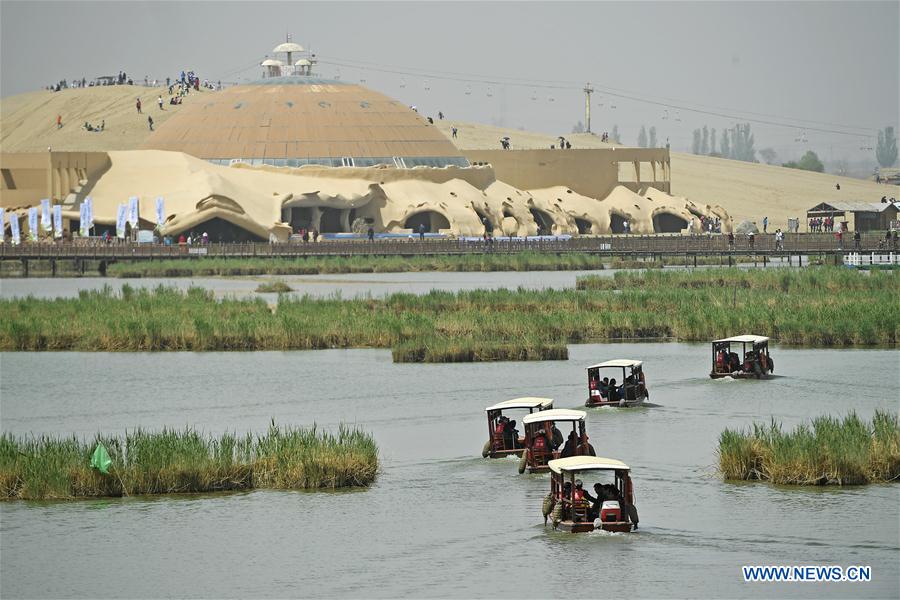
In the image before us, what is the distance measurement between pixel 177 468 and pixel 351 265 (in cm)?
5705

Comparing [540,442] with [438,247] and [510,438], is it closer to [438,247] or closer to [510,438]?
[510,438]

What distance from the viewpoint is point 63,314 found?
54.5m

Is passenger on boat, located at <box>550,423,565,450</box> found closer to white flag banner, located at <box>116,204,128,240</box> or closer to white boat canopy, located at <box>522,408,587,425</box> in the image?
white boat canopy, located at <box>522,408,587,425</box>

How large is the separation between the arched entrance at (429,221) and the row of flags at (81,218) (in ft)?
60.7

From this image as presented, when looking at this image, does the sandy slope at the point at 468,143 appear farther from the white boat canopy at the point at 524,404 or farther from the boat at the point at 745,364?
the white boat canopy at the point at 524,404

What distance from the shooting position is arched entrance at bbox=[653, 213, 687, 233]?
125 metres

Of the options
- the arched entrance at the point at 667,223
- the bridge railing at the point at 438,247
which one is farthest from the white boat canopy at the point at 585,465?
the arched entrance at the point at 667,223

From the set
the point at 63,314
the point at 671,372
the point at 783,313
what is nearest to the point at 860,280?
the point at 783,313

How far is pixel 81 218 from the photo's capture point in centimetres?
9650

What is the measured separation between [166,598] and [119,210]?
72497mm

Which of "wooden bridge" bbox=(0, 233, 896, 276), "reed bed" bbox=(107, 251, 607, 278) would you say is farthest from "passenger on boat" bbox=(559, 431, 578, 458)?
"wooden bridge" bbox=(0, 233, 896, 276)

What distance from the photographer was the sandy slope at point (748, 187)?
162 metres

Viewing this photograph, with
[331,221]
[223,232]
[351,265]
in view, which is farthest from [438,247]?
[331,221]

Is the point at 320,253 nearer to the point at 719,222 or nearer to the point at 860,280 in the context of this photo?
the point at 860,280
